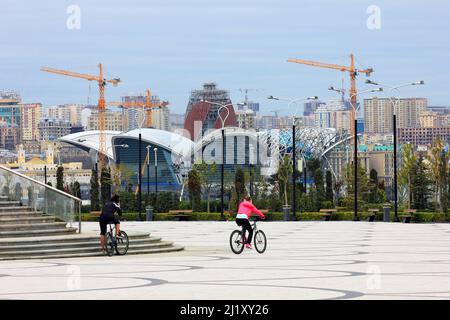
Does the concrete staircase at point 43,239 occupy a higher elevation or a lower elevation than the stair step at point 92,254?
higher

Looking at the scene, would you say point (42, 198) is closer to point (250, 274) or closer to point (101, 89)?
point (250, 274)

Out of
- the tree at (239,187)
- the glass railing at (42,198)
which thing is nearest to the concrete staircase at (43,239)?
the glass railing at (42,198)

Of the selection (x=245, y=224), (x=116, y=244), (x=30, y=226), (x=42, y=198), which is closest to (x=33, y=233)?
(x=30, y=226)

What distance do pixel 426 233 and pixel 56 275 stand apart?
22.3 meters

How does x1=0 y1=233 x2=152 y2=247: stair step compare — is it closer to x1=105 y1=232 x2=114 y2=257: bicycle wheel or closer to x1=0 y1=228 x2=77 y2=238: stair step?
x1=0 y1=228 x2=77 y2=238: stair step

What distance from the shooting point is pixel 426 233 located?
1599 inches

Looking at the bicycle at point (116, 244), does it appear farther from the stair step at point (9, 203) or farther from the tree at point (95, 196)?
the tree at point (95, 196)

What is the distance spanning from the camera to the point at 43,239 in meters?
28.0

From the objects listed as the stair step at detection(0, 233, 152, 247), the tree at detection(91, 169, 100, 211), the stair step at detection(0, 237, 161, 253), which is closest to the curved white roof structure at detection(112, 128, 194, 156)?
the tree at detection(91, 169, 100, 211)

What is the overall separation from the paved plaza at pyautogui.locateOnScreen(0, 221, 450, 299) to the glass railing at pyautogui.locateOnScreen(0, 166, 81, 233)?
3.45m

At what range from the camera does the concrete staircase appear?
89.1 ft

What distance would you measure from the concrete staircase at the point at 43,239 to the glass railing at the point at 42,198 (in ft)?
0.70

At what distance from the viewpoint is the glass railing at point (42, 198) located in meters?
31.1
